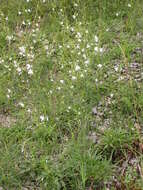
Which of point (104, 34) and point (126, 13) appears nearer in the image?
point (104, 34)

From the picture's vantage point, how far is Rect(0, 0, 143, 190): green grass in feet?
10.8

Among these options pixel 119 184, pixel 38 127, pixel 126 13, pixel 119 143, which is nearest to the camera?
→ pixel 119 184

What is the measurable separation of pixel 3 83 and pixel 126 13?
2106 mm

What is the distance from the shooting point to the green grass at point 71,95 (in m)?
3.28

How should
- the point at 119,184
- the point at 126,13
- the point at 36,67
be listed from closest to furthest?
the point at 119,184, the point at 36,67, the point at 126,13

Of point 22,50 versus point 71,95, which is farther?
point 22,50

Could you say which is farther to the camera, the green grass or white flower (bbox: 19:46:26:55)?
white flower (bbox: 19:46:26:55)

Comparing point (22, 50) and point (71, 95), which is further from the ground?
point (22, 50)

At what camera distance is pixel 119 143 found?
11.2 ft

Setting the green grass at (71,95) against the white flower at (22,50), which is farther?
the white flower at (22,50)

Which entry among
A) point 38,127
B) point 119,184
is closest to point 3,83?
point 38,127

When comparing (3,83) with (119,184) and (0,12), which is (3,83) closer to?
(0,12)

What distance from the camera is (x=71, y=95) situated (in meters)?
3.94

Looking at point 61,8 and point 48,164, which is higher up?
point 61,8
